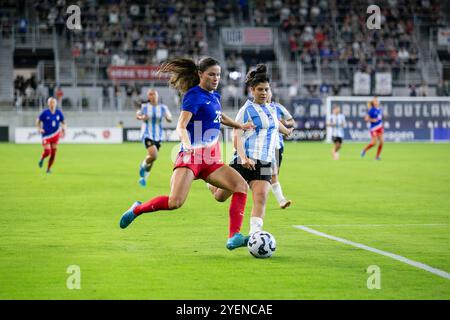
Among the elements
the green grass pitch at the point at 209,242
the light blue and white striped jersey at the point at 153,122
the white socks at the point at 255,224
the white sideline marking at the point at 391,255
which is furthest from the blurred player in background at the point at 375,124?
the white socks at the point at 255,224

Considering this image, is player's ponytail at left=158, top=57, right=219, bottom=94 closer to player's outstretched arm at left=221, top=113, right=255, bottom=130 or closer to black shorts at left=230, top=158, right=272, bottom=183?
player's outstretched arm at left=221, top=113, right=255, bottom=130

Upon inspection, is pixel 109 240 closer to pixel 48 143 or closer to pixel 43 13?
pixel 48 143

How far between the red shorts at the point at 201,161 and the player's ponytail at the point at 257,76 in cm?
112

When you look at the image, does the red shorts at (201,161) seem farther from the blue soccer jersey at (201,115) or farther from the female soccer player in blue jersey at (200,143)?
the blue soccer jersey at (201,115)

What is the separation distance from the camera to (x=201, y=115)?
10.4 meters

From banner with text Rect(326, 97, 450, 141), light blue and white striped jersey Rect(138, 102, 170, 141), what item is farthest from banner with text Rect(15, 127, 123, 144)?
light blue and white striped jersey Rect(138, 102, 170, 141)

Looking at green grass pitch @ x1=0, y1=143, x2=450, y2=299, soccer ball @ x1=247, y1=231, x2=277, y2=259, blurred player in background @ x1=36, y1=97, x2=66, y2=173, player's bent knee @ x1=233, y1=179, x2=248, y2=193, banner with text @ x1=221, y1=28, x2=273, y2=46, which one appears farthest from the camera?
banner with text @ x1=221, y1=28, x2=273, y2=46

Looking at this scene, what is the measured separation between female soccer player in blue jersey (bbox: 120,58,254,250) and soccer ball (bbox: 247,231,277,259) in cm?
30

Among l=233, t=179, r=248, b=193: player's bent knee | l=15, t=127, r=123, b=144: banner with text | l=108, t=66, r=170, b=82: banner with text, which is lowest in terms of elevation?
l=15, t=127, r=123, b=144: banner with text

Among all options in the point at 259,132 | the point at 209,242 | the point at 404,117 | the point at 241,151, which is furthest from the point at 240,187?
the point at 404,117

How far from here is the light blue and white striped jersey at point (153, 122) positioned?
77.1ft

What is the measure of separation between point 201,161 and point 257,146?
1.25 m

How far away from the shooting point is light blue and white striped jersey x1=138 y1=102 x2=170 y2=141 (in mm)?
23500

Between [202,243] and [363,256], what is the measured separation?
2.28 m
